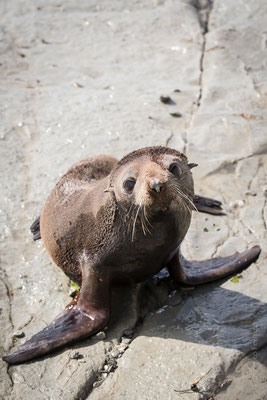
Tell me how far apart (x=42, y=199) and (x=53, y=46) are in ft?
13.6

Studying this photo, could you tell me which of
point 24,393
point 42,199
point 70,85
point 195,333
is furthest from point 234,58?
point 24,393

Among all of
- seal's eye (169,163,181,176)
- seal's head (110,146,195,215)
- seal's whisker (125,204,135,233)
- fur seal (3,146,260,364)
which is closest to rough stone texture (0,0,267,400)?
fur seal (3,146,260,364)

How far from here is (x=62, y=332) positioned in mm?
4535

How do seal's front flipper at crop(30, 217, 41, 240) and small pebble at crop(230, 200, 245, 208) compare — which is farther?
small pebble at crop(230, 200, 245, 208)

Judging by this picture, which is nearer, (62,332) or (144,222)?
(144,222)

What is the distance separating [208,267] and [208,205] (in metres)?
0.97

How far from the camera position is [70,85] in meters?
8.62

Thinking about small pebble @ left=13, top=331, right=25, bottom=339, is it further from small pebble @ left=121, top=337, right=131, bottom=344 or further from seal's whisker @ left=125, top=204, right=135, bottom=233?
seal's whisker @ left=125, top=204, right=135, bottom=233

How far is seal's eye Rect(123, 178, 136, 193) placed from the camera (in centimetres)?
441

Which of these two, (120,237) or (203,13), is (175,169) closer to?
(120,237)

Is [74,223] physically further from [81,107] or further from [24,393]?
[81,107]

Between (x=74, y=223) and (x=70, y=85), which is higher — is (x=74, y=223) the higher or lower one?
the higher one

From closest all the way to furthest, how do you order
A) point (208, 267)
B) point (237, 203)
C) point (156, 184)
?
point (156, 184)
point (208, 267)
point (237, 203)

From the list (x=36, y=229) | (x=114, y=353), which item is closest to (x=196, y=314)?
(x=114, y=353)
